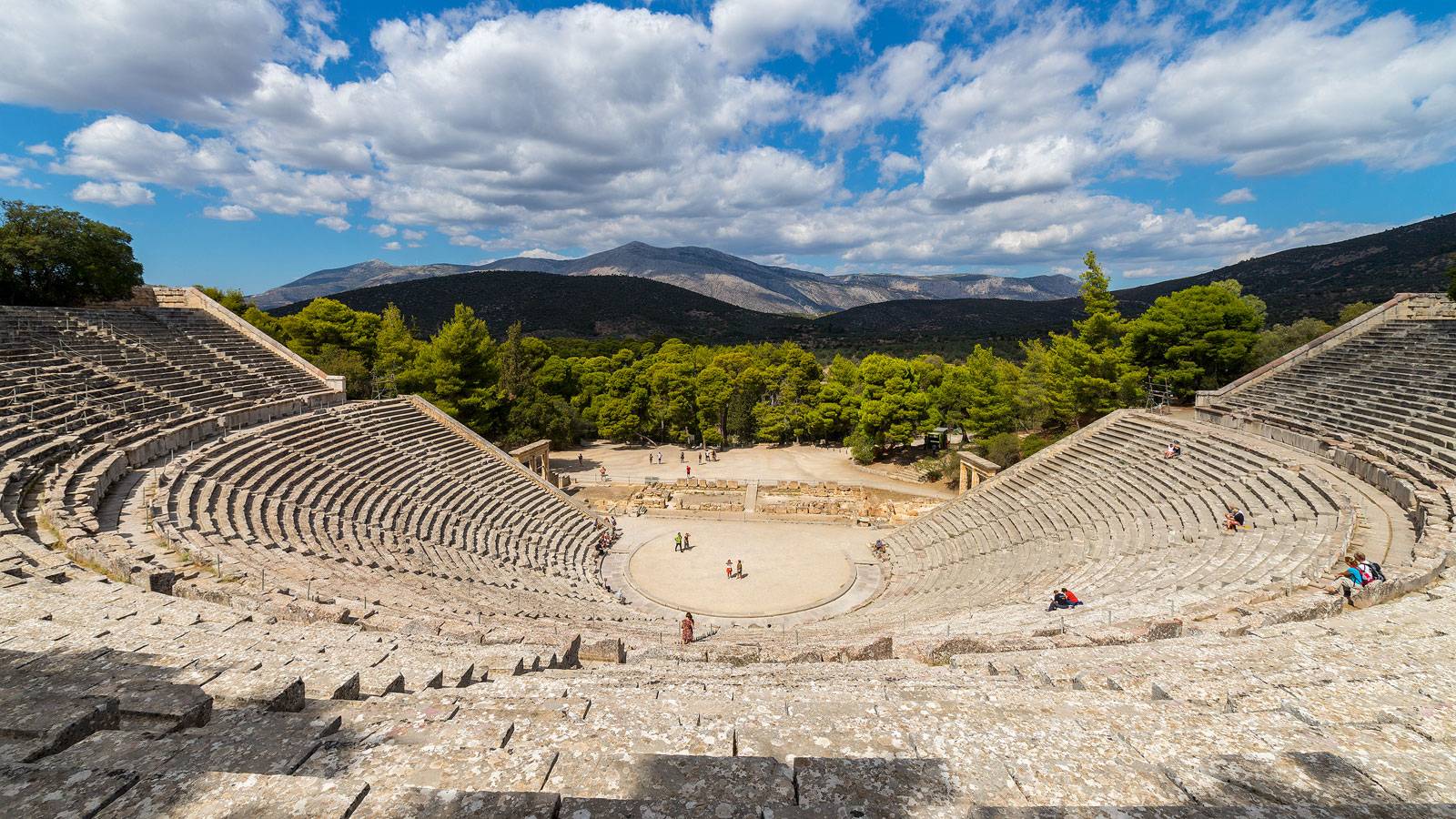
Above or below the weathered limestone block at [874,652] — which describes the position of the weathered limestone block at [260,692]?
above

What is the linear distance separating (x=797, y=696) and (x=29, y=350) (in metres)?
24.9

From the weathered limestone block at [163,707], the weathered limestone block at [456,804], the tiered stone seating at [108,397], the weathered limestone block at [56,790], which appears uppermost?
the tiered stone seating at [108,397]

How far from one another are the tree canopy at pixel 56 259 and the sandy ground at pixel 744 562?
2475 centimetres

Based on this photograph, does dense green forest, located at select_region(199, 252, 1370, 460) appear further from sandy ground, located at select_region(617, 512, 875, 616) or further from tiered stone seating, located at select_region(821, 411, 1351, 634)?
sandy ground, located at select_region(617, 512, 875, 616)

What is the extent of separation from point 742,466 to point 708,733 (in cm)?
3161

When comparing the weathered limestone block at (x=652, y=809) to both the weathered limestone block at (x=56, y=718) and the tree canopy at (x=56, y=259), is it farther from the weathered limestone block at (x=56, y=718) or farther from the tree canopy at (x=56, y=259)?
the tree canopy at (x=56, y=259)

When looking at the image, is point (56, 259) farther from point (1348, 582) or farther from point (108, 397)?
point (1348, 582)

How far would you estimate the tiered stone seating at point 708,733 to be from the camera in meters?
2.60

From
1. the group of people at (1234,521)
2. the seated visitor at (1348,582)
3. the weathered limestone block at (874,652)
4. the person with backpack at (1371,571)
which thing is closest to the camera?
the weathered limestone block at (874,652)

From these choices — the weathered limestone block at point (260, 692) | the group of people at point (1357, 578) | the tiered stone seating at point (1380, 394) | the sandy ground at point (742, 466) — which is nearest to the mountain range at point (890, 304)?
the sandy ground at point (742, 466)

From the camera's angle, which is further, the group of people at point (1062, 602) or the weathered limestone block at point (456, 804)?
the group of people at point (1062, 602)

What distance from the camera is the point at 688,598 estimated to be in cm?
1759

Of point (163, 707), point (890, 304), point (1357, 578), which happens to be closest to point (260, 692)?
A: point (163, 707)

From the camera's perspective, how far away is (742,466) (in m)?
35.7
